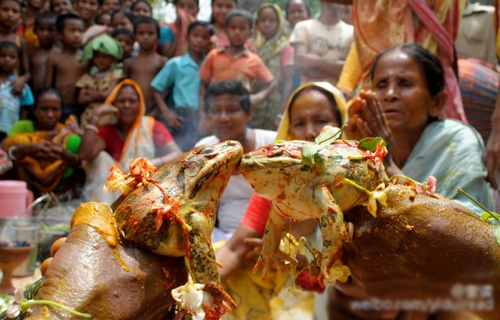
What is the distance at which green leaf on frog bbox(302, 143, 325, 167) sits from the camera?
1014mm

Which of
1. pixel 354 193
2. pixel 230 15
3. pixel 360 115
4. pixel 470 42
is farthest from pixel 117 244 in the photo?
pixel 230 15

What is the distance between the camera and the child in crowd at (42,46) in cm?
552

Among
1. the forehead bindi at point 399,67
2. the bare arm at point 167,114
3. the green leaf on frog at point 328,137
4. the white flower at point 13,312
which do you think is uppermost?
the green leaf on frog at point 328,137

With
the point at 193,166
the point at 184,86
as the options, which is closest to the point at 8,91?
the point at 184,86

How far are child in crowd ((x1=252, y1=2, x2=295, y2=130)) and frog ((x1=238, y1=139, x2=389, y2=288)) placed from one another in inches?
143

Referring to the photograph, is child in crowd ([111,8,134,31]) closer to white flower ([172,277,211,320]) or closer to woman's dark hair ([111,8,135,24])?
woman's dark hair ([111,8,135,24])

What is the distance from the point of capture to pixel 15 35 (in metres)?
5.40

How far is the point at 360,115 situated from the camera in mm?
1797

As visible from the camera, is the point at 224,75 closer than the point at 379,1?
No

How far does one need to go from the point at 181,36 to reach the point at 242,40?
3.50 feet

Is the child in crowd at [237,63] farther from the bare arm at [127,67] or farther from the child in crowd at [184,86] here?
the bare arm at [127,67]

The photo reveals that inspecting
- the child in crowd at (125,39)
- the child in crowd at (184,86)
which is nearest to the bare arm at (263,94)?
the child in crowd at (184,86)

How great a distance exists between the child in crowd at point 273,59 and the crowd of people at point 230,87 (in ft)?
0.04

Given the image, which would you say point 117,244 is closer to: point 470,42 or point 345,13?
point 470,42
